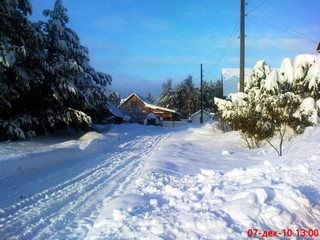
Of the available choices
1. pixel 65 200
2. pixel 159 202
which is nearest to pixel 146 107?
pixel 65 200

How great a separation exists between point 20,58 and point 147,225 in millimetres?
14224

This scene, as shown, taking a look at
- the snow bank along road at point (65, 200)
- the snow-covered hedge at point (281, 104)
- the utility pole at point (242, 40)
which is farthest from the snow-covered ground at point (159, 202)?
the utility pole at point (242, 40)

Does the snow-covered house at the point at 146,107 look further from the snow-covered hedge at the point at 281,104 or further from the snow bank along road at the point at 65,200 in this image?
the snow bank along road at the point at 65,200

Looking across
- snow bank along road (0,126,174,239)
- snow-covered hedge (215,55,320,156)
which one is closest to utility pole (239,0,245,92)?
snow-covered hedge (215,55,320,156)

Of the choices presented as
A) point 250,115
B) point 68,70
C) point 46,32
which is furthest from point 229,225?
point 46,32

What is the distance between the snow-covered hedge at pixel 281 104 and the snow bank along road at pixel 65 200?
5557 millimetres

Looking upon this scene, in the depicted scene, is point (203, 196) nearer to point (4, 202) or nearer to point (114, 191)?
point (114, 191)

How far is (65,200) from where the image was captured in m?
6.95

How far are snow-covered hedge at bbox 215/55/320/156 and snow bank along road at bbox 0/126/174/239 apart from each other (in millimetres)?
5557

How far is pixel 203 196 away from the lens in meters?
6.39

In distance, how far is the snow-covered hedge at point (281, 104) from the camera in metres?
12.8

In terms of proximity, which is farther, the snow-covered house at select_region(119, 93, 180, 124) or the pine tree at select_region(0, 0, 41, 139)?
the snow-covered house at select_region(119, 93, 180, 124)

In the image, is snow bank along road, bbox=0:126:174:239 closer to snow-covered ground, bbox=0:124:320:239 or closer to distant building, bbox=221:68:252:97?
snow-covered ground, bbox=0:124:320:239

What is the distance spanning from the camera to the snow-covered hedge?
12.8 metres
